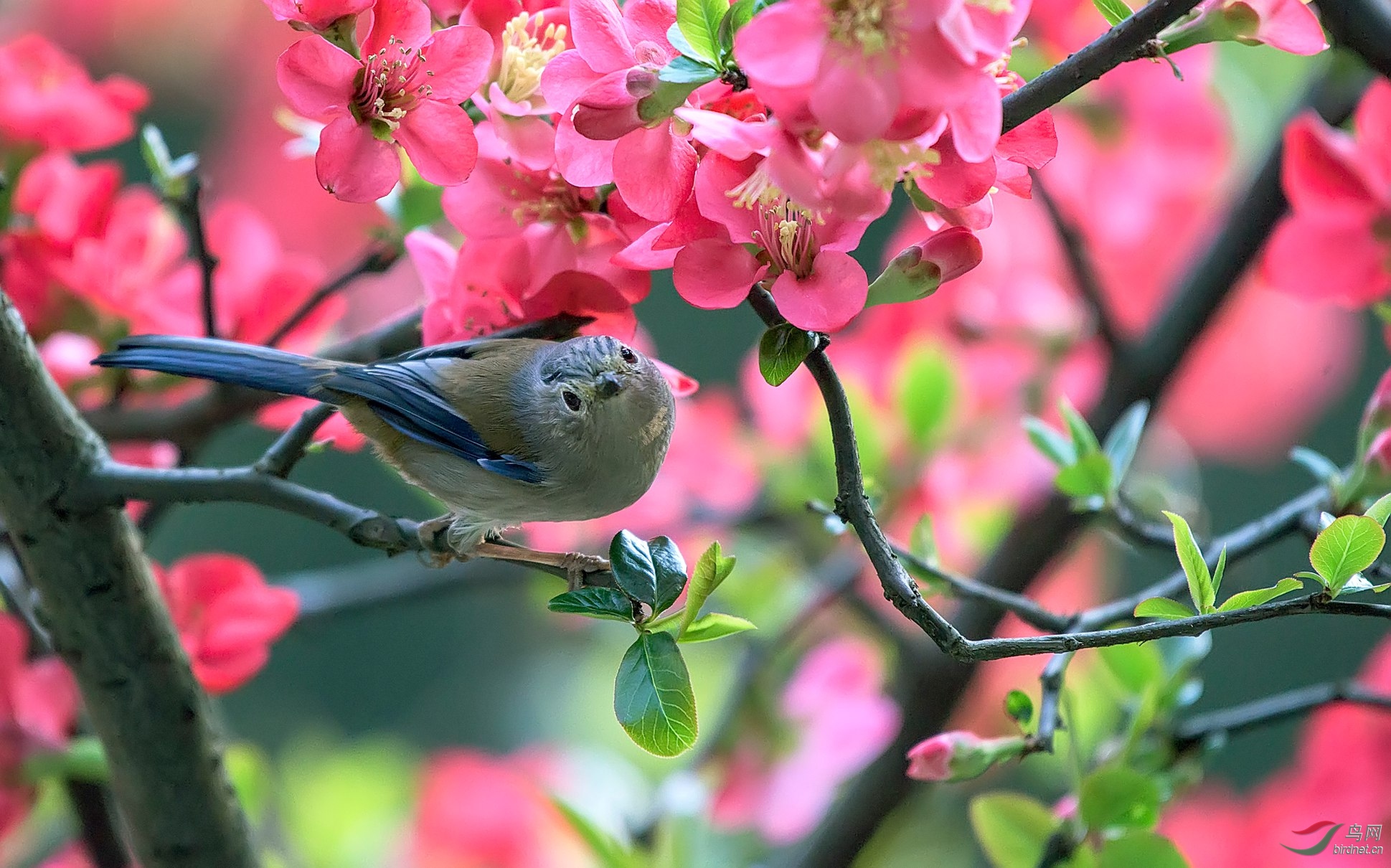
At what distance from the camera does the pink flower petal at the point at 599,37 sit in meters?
0.50

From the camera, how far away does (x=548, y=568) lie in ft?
2.11

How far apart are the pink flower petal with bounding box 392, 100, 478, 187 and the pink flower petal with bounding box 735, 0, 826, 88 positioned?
19 centimetres

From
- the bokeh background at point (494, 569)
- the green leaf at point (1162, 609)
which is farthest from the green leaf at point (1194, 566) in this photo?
the bokeh background at point (494, 569)

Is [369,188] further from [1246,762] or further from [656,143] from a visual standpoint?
[1246,762]

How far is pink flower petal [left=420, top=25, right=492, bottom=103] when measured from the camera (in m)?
0.54

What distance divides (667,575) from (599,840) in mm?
449

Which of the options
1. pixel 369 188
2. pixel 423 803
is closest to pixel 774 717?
pixel 423 803

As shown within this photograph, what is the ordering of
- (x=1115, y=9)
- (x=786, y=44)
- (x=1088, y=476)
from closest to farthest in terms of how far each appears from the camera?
(x=786, y=44), (x=1115, y=9), (x=1088, y=476)

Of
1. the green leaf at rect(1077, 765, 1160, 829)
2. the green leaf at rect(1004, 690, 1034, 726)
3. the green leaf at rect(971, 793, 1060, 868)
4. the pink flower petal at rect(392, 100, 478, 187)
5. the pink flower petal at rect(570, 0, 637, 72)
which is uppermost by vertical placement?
the pink flower petal at rect(570, 0, 637, 72)

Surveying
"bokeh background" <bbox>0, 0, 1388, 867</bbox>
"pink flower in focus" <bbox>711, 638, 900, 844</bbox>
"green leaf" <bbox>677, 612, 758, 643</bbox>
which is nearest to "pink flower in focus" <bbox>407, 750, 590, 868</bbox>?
"bokeh background" <bbox>0, 0, 1388, 867</bbox>

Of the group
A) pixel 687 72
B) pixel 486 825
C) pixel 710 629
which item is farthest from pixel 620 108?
pixel 486 825

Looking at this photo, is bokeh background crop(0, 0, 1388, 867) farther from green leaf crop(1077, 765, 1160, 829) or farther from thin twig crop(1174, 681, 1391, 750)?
green leaf crop(1077, 765, 1160, 829)

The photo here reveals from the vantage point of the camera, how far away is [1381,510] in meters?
0.54

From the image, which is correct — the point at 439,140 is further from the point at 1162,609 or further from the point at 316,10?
the point at 1162,609
